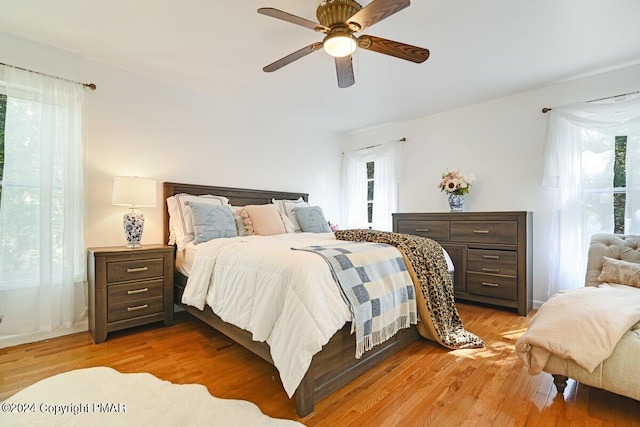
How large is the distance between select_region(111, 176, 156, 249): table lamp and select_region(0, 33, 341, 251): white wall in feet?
0.86

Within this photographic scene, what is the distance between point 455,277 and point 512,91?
2272 mm

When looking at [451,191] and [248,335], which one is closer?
[248,335]

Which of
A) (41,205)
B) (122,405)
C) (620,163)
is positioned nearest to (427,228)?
(620,163)

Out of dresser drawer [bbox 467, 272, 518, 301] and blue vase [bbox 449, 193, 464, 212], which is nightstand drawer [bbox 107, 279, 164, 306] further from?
blue vase [bbox 449, 193, 464, 212]

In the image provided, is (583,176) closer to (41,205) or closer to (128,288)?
(128,288)

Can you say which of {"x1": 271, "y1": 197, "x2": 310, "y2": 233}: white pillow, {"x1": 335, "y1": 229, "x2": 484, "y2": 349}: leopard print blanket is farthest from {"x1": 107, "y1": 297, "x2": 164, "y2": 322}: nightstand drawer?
{"x1": 335, "y1": 229, "x2": 484, "y2": 349}: leopard print blanket

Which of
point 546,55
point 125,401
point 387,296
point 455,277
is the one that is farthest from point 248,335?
point 546,55

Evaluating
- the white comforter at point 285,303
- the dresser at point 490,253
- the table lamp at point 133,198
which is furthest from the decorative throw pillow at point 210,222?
the dresser at point 490,253

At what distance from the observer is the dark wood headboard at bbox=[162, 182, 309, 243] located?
3209 mm

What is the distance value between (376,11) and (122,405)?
2.55 metres

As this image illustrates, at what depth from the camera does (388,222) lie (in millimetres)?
4645

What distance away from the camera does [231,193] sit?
3705mm

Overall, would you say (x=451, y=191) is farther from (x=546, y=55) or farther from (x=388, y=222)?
(x=546, y=55)

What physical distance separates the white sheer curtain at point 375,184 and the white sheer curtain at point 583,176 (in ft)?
6.33
